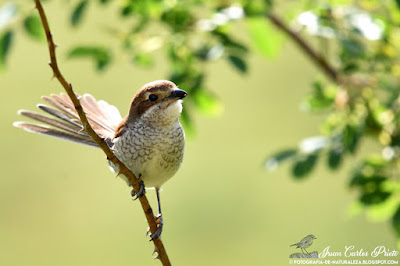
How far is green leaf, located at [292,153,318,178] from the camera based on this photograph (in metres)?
2.80

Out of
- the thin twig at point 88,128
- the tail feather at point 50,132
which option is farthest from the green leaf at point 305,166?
the thin twig at point 88,128

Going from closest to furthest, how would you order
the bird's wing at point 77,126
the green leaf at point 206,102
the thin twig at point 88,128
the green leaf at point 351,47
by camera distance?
1. the thin twig at point 88,128
2. the bird's wing at point 77,126
3. the green leaf at point 351,47
4. the green leaf at point 206,102

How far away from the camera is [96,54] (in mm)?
2949

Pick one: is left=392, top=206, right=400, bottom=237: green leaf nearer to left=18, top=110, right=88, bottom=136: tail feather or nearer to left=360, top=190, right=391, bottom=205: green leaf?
left=360, top=190, right=391, bottom=205: green leaf

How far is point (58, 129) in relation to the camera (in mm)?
2441

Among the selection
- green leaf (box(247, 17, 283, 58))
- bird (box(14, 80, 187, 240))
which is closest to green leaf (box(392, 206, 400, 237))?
green leaf (box(247, 17, 283, 58))

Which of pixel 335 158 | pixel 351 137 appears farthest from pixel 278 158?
pixel 351 137

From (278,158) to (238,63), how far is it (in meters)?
0.54

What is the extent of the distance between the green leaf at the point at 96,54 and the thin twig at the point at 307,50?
856 mm

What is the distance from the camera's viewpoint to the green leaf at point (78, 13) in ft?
8.59

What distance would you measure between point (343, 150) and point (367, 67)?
23.0 inches

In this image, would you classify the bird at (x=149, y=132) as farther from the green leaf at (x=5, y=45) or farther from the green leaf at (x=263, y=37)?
the green leaf at (x=263, y=37)

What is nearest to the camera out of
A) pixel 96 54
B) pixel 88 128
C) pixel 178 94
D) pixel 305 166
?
pixel 88 128

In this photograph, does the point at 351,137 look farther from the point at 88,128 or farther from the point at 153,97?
the point at 88,128
